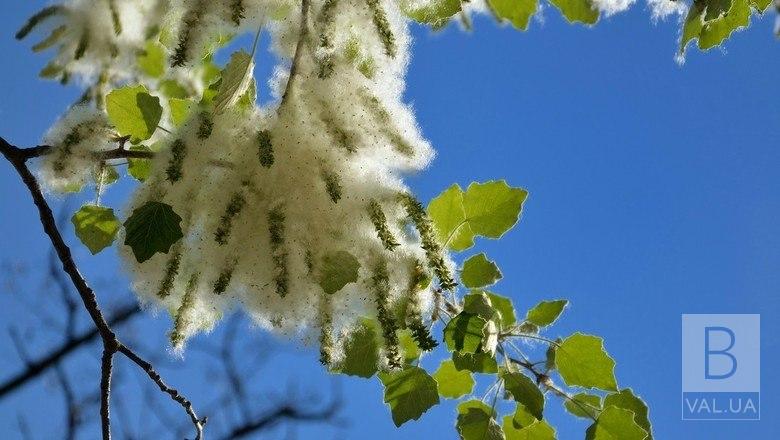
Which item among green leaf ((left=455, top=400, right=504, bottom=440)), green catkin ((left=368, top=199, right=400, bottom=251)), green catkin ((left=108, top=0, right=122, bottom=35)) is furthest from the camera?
green leaf ((left=455, top=400, right=504, bottom=440))

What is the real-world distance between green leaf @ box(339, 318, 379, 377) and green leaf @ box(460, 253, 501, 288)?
8.2 inches

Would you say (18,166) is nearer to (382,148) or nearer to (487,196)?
(382,148)

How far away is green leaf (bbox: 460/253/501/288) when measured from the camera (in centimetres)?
148

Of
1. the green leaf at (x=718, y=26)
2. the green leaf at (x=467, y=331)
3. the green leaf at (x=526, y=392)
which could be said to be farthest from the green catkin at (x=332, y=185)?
the green leaf at (x=718, y=26)

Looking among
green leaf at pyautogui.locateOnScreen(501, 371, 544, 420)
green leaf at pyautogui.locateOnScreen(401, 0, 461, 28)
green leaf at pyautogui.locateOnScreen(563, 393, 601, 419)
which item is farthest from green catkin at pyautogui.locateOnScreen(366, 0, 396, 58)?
green leaf at pyautogui.locateOnScreen(563, 393, 601, 419)

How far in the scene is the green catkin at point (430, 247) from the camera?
4.18 ft

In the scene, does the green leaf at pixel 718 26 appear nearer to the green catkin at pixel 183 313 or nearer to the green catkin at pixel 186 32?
the green catkin at pixel 186 32

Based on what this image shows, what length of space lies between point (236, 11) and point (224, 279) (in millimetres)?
483

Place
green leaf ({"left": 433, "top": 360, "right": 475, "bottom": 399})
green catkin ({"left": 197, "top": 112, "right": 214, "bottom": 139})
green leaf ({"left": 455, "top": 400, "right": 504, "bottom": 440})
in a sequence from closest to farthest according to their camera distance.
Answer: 1. green catkin ({"left": 197, "top": 112, "right": 214, "bottom": 139})
2. green leaf ({"left": 455, "top": 400, "right": 504, "bottom": 440})
3. green leaf ({"left": 433, "top": 360, "right": 475, "bottom": 399})

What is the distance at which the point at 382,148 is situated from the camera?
1.38m

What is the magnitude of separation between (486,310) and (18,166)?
3.56 feet

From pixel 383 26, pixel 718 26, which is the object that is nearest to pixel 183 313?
pixel 383 26

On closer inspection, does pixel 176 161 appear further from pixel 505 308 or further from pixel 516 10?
pixel 505 308

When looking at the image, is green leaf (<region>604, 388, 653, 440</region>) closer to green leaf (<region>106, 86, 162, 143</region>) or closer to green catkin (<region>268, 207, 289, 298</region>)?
green catkin (<region>268, 207, 289, 298</region>)
